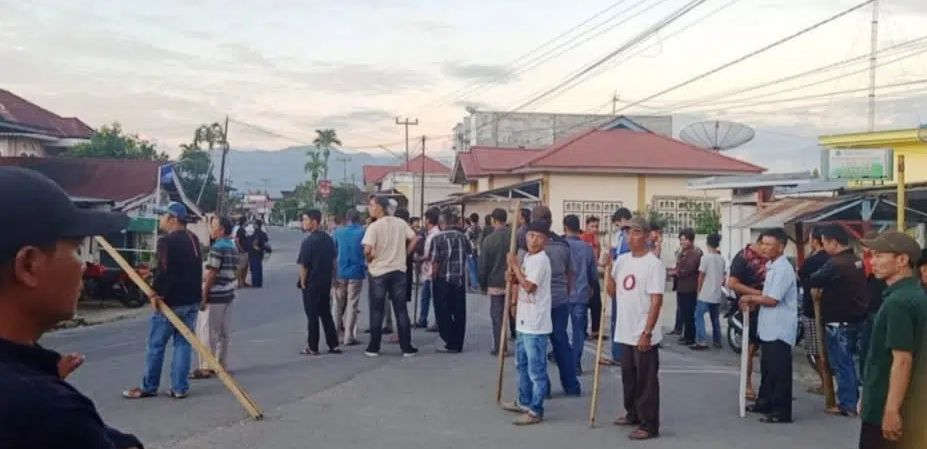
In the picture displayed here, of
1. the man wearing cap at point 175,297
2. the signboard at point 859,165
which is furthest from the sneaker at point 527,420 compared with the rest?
the signboard at point 859,165

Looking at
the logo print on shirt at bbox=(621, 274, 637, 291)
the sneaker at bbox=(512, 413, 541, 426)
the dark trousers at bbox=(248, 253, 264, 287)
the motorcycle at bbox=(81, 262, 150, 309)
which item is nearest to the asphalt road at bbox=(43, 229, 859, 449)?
the sneaker at bbox=(512, 413, 541, 426)

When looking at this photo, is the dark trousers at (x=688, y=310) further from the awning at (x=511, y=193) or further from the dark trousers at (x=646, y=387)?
the awning at (x=511, y=193)

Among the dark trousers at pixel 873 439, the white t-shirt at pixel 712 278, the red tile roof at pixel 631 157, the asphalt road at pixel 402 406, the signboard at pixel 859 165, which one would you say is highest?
the red tile roof at pixel 631 157

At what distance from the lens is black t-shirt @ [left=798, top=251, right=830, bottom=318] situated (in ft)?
34.5

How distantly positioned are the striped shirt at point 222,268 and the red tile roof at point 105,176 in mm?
21640

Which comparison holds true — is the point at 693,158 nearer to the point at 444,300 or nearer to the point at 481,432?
the point at 444,300

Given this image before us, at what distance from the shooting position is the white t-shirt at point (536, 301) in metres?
9.52

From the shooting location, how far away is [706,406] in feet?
35.0

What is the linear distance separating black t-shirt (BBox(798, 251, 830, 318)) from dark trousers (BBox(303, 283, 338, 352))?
5942 millimetres

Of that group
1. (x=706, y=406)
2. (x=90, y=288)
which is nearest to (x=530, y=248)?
(x=706, y=406)

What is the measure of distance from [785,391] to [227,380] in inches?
205

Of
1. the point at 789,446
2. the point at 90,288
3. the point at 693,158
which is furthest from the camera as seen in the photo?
the point at 693,158

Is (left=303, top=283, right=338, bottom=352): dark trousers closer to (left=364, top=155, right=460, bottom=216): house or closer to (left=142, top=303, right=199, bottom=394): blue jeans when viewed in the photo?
(left=142, top=303, right=199, bottom=394): blue jeans

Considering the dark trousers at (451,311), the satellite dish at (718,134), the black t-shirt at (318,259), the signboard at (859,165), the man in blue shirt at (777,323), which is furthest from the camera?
the satellite dish at (718,134)
